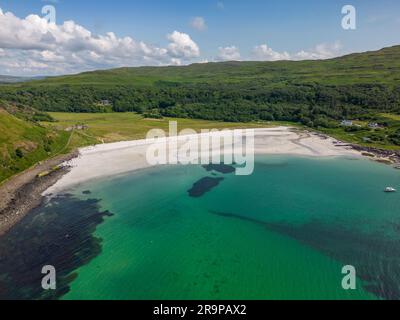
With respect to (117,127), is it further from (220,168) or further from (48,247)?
(48,247)

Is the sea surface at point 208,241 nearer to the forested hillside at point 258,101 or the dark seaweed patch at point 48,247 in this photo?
the dark seaweed patch at point 48,247

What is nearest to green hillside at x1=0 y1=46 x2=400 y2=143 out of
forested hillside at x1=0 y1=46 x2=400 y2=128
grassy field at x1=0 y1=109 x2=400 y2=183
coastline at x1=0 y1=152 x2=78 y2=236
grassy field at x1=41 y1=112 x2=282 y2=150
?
forested hillside at x1=0 y1=46 x2=400 y2=128

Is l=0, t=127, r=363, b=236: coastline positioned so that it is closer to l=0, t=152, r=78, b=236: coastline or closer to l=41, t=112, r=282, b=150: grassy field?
l=0, t=152, r=78, b=236: coastline

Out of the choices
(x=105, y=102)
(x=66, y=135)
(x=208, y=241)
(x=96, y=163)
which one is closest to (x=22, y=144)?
(x=96, y=163)

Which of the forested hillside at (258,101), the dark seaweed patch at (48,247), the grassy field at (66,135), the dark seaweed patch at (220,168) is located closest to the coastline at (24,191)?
the dark seaweed patch at (48,247)

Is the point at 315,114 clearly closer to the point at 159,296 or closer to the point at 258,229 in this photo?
the point at 258,229
